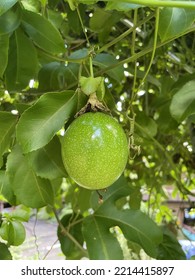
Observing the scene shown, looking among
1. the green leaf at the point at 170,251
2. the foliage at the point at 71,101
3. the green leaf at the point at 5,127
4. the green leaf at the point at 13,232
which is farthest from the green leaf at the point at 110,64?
the green leaf at the point at 170,251

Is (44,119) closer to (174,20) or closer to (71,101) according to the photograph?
(71,101)

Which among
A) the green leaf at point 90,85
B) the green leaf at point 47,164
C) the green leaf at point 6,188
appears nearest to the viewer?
the green leaf at point 90,85

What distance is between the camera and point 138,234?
1.23 m

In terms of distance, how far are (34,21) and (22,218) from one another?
50 centimetres

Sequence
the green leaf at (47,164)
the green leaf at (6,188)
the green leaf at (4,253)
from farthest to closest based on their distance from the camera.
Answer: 1. the green leaf at (4,253)
2. the green leaf at (6,188)
3. the green leaf at (47,164)

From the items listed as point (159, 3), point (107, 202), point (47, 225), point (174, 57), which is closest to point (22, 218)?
point (107, 202)

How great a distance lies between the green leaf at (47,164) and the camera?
0.97m

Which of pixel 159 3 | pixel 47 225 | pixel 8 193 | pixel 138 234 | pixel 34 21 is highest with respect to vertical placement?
pixel 159 3

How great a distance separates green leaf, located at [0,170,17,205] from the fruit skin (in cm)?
31

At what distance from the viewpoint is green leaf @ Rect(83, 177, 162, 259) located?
3.91ft

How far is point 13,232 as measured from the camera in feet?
3.61

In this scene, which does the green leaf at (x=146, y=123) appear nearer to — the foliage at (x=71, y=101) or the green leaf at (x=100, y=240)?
the foliage at (x=71, y=101)

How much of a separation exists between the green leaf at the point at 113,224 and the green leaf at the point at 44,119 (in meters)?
0.45

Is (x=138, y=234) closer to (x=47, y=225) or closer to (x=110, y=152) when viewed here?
(x=110, y=152)
